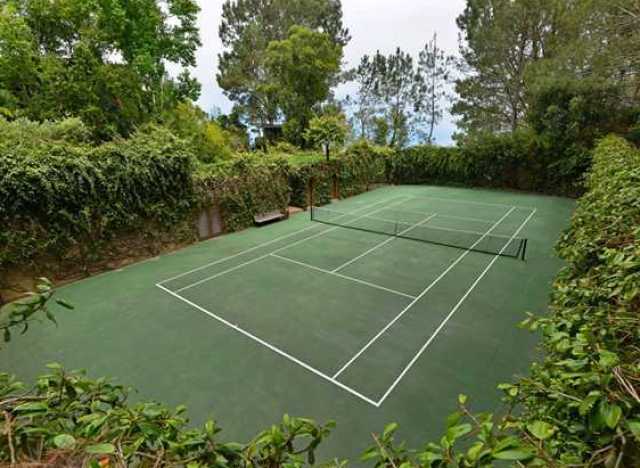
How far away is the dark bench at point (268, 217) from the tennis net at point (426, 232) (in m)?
1.31

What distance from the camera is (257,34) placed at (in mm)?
24750

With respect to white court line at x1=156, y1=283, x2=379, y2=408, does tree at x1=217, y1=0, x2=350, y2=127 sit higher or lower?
higher

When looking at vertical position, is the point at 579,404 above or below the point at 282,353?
above

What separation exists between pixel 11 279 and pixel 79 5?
1283 centimetres

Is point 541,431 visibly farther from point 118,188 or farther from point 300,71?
point 300,71

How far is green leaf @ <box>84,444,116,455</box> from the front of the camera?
0.86 m

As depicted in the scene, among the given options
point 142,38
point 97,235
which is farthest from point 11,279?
point 142,38

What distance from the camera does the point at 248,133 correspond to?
27.6 m

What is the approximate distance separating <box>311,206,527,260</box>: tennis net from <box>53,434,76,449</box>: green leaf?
8.81 metres

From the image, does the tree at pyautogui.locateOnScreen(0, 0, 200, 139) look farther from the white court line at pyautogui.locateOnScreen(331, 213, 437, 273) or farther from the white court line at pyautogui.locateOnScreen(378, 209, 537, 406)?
the white court line at pyautogui.locateOnScreen(378, 209, 537, 406)

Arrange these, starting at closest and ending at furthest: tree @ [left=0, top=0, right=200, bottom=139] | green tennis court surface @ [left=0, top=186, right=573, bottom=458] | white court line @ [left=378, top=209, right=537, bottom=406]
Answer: green tennis court surface @ [left=0, top=186, right=573, bottom=458], white court line @ [left=378, top=209, right=537, bottom=406], tree @ [left=0, top=0, right=200, bottom=139]

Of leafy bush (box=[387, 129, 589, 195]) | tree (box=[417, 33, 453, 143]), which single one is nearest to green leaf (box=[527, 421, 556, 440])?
leafy bush (box=[387, 129, 589, 195])

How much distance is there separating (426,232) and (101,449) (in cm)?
993

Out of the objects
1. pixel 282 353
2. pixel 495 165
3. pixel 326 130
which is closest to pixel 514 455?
pixel 282 353
